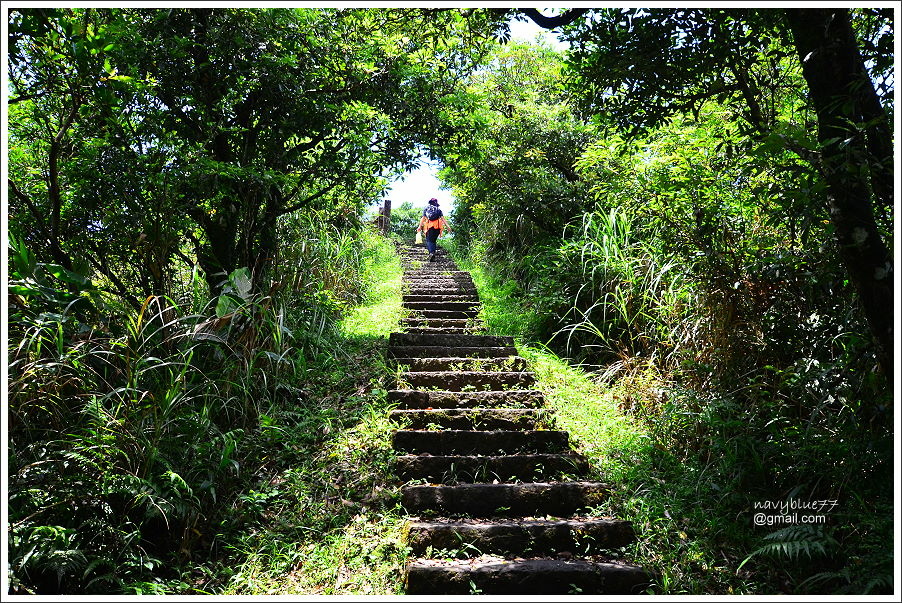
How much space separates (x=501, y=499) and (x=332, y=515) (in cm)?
112

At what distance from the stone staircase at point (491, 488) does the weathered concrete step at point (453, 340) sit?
264 mm

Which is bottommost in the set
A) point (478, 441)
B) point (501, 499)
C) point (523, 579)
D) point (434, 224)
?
point (523, 579)

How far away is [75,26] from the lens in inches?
118

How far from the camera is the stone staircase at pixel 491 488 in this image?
320 centimetres

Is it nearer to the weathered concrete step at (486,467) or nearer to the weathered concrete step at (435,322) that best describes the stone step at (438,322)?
the weathered concrete step at (435,322)

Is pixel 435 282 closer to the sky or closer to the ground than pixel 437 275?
closer to the ground

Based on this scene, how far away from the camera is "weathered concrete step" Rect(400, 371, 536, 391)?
5.32m

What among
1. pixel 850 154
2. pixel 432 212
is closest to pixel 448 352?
pixel 850 154

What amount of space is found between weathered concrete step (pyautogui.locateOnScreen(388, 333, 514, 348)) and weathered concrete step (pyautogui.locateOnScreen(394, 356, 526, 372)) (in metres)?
0.55

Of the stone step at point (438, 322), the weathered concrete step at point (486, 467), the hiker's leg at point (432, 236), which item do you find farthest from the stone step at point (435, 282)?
the weathered concrete step at point (486, 467)

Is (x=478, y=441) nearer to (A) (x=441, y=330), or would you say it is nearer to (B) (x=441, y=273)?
(A) (x=441, y=330)

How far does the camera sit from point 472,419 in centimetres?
474

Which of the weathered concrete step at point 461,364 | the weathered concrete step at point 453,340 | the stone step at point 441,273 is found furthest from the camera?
the stone step at point 441,273

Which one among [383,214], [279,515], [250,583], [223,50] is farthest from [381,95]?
[383,214]
